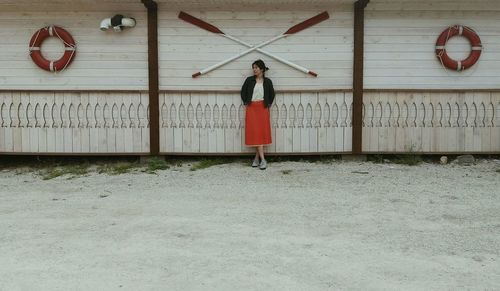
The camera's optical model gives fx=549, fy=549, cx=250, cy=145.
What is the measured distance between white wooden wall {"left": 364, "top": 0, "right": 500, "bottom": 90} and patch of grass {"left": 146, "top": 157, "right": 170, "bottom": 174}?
338cm

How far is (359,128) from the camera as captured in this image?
845 cm

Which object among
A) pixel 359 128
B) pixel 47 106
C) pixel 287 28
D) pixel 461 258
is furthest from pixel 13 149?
pixel 461 258

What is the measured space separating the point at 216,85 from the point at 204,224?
381 cm

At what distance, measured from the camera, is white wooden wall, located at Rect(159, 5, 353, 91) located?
8406 millimetres

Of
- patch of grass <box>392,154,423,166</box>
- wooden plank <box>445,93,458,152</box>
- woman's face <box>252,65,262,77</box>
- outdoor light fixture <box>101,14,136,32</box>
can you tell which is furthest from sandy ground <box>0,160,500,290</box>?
outdoor light fixture <box>101,14,136,32</box>

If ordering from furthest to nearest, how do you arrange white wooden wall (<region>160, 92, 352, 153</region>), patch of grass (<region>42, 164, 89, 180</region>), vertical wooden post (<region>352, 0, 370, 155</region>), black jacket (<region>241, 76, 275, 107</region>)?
white wooden wall (<region>160, 92, 352, 153</region>), vertical wooden post (<region>352, 0, 370, 155</region>), black jacket (<region>241, 76, 275, 107</region>), patch of grass (<region>42, 164, 89, 180</region>)

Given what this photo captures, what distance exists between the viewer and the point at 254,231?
4.87 metres

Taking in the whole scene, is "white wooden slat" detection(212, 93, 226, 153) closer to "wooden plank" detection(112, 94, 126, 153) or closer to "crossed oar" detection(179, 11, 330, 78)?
"crossed oar" detection(179, 11, 330, 78)

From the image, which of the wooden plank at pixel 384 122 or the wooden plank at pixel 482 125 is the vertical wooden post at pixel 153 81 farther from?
the wooden plank at pixel 482 125

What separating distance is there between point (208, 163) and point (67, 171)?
6.98 ft

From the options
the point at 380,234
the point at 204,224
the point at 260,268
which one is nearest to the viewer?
the point at 260,268

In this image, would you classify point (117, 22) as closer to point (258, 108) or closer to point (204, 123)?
point (204, 123)

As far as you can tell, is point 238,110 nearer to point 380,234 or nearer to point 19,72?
point 19,72

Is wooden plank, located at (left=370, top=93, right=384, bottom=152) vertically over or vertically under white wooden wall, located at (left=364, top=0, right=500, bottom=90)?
under
